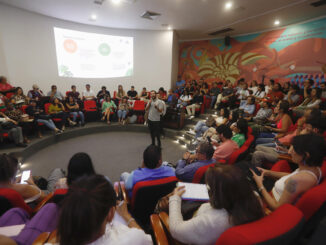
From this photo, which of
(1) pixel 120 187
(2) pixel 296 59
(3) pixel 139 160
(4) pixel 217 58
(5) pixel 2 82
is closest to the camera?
(1) pixel 120 187

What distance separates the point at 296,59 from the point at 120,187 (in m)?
7.87

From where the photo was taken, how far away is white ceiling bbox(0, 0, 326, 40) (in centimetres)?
501

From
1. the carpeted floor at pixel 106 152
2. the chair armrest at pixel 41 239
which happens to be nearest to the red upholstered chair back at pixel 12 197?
the chair armrest at pixel 41 239

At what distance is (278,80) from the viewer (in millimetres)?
7230

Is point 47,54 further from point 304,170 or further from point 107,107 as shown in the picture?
point 304,170

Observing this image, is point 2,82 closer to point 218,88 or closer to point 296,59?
point 218,88

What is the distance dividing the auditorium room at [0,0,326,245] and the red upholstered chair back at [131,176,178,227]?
0.04 feet

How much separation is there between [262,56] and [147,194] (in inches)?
328

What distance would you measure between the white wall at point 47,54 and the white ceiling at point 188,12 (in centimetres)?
41

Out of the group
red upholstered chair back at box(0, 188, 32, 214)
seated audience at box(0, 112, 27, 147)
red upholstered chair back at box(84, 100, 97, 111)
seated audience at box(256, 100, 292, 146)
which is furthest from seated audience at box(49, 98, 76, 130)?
seated audience at box(256, 100, 292, 146)

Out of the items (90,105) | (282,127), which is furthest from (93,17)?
(282,127)

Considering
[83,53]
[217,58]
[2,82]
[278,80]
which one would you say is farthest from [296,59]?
[2,82]

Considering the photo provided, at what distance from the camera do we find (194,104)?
6.47m

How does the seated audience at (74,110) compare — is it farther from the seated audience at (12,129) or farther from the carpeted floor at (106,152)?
the seated audience at (12,129)
